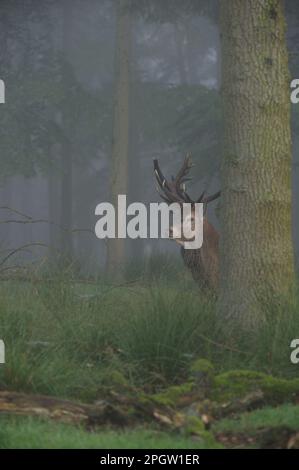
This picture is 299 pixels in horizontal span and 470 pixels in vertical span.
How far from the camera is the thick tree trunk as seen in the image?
274 inches

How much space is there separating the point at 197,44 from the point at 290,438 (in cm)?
3075

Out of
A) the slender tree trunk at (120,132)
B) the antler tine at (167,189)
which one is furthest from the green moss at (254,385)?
the slender tree trunk at (120,132)

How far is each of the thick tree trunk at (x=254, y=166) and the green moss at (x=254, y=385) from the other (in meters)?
1.36

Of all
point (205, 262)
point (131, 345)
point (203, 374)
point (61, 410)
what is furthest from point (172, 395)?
point (205, 262)

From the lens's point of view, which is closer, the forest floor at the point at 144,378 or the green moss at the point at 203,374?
the forest floor at the point at 144,378

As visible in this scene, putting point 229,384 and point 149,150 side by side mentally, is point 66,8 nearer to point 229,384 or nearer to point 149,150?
point 149,150

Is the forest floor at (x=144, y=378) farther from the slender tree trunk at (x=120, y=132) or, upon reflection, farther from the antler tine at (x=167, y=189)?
the slender tree trunk at (x=120, y=132)

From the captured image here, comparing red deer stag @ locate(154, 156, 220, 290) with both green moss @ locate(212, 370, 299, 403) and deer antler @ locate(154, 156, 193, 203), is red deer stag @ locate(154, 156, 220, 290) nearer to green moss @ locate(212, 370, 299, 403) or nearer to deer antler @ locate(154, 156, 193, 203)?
deer antler @ locate(154, 156, 193, 203)

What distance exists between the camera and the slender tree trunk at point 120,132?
52.2 ft

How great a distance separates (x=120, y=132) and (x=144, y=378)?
1114 centimetres

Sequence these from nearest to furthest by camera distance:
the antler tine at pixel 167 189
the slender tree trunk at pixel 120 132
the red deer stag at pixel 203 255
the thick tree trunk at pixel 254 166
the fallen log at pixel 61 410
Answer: the fallen log at pixel 61 410
the thick tree trunk at pixel 254 166
the red deer stag at pixel 203 255
the antler tine at pixel 167 189
the slender tree trunk at pixel 120 132

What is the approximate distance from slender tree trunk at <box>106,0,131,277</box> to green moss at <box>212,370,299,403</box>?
9439 mm
